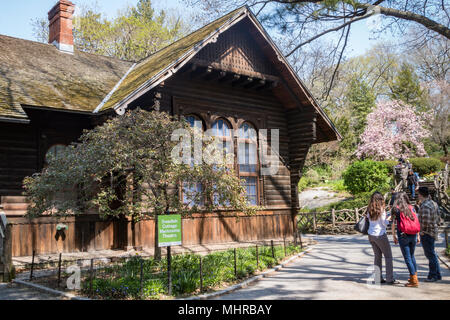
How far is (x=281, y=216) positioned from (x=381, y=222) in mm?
9060

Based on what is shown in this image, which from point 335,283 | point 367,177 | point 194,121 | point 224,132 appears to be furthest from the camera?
point 367,177

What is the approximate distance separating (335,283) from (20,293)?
6672 millimetres

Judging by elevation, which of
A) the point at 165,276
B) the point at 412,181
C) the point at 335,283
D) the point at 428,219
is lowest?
the point at 335,283

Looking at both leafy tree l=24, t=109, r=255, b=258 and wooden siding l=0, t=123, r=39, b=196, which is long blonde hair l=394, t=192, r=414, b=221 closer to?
leafy tree l=24, t=109, r=255, b=258

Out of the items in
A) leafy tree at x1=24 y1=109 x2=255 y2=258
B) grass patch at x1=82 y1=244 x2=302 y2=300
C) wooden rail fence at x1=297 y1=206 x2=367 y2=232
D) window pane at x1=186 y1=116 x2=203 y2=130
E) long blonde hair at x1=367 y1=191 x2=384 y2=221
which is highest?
window pane at x1=186 y1=116 x2=203 y2=130

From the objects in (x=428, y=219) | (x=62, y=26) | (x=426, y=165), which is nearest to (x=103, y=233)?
(x=428, y=219)

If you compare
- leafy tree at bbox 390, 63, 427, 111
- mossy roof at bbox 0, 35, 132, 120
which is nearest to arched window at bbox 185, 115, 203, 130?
mossy roof at bbox 0, 35, 132, 120

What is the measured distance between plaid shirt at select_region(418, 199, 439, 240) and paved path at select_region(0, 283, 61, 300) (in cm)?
764

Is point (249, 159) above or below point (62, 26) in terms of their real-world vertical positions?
below

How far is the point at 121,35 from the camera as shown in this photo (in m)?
41.2

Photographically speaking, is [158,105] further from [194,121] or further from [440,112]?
[440,112]

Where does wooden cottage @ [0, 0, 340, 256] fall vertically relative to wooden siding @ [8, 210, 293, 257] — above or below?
above

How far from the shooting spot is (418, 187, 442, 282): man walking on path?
9203mm

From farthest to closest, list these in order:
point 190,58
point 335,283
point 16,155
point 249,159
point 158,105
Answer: point 249,159, point 190,58, point 158,105, point 16,155, point 335,283
